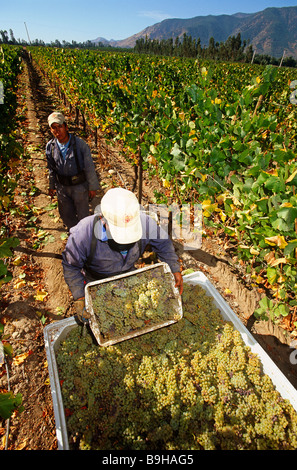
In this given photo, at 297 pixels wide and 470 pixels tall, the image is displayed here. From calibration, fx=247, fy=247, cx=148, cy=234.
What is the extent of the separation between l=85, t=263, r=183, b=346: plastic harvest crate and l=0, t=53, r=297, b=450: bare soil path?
3.90 ft

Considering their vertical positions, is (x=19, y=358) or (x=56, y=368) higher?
(x=56, y=368)

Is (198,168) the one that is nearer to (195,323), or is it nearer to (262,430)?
(195,323)

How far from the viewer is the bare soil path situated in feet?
7.79

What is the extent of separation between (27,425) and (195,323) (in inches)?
→ 72.6

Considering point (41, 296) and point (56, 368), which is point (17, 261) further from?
point (56, 368)

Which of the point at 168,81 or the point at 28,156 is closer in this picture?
the point at 28,156

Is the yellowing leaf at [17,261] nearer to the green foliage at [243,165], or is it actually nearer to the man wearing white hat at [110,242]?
the man wearing white hat at [110,242]

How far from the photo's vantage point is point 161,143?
12.3 ft

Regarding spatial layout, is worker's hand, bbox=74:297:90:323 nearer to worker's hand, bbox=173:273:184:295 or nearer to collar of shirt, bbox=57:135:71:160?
worker's hand, bbox=173:273:184:295

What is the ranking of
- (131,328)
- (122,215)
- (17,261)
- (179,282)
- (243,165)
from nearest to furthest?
(122,215), (131,328), (179,282), (243,165), (17,261)

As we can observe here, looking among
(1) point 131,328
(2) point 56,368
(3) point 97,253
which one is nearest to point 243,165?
(3) point 97,253

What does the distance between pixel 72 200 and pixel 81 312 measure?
2353 mm

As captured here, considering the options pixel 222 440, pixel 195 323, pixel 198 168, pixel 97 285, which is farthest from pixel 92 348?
pixel 198 168

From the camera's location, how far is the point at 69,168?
141 inches
